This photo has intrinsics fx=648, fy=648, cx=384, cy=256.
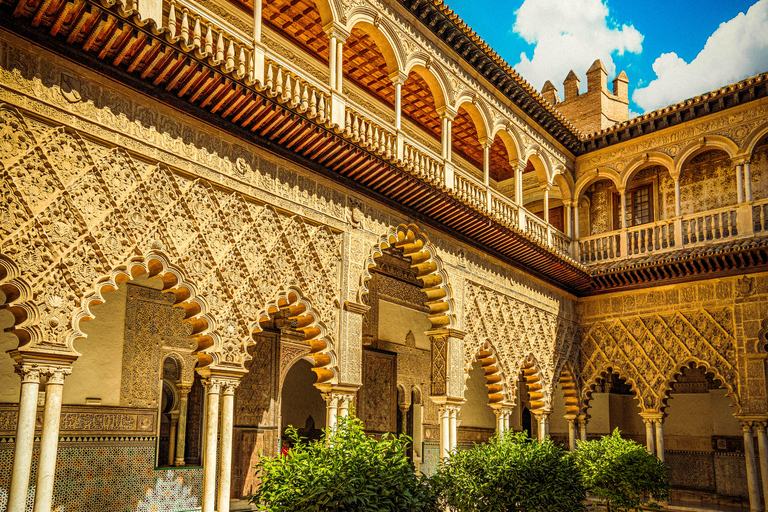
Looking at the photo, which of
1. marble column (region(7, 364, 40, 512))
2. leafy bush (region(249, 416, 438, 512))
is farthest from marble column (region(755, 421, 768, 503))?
marble column (region(7, 364, 40, 512))

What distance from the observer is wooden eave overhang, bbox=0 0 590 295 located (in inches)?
200

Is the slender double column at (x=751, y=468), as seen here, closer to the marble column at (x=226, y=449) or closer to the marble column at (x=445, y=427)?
the marble column at (x=445, y=427)

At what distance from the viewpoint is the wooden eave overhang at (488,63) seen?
968 centimetres

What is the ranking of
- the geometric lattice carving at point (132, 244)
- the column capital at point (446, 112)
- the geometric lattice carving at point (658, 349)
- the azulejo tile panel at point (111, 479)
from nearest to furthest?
the geometric lattice carving at point (132, 244) → the azulejo tile panel at point (111, 479) → the column capital at point (446, 112) → the geometric lattice carving at point (658, 349)

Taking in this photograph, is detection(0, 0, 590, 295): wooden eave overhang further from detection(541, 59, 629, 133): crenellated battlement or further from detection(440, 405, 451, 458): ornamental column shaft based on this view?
detection(541, 59, 629, 133): crenellated battlement

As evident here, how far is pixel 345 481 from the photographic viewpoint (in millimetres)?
4230

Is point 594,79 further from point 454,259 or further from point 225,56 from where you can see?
point 225,56

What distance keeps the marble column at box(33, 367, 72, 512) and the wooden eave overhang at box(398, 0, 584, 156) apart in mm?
6874

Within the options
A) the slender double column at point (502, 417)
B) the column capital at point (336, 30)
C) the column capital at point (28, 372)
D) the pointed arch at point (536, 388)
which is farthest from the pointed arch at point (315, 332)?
the pointed arch at point (536, 388)

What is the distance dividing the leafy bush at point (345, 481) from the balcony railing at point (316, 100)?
358 centimetres

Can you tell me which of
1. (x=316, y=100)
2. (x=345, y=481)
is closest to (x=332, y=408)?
(x=345, y=481)

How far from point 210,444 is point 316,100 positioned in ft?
12.9

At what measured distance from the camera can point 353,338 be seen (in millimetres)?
7602

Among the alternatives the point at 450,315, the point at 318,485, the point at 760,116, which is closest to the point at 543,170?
the point at 760,116
